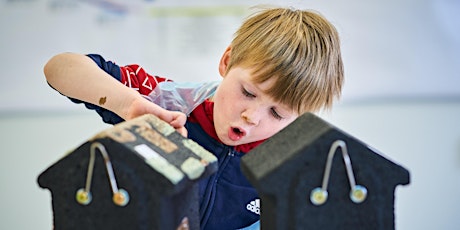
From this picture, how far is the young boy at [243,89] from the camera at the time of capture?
34.5 inches

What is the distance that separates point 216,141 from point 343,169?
19.7 inches

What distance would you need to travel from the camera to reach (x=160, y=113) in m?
0.70

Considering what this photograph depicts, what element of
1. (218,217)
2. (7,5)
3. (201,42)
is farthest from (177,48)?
(218,217)

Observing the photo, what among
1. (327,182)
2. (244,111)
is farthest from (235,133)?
(327,182)

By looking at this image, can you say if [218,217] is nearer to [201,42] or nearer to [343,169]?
[343,169]

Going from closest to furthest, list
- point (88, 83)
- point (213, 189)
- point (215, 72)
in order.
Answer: point (88, 83)
point (213, 189)
point (215, 72)

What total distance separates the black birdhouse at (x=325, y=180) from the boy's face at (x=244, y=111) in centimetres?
33

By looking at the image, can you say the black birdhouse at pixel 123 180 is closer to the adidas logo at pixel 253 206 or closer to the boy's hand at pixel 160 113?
the boy's hand at pixel 160 113

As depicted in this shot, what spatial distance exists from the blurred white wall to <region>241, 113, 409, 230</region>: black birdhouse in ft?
4.24

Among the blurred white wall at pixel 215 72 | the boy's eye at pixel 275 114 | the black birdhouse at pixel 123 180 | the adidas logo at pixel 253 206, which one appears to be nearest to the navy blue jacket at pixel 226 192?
the adidas logo at pixel 253 206

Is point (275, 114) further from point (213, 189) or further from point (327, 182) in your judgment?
point (327, 182)

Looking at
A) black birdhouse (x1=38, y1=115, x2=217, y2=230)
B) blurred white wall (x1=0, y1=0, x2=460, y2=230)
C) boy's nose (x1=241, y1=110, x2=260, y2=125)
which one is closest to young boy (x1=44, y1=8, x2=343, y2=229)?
boy's nose (x1=241, y1=110, x2=260, y2=125)

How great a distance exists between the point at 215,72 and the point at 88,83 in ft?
3.54

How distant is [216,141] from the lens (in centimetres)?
102
